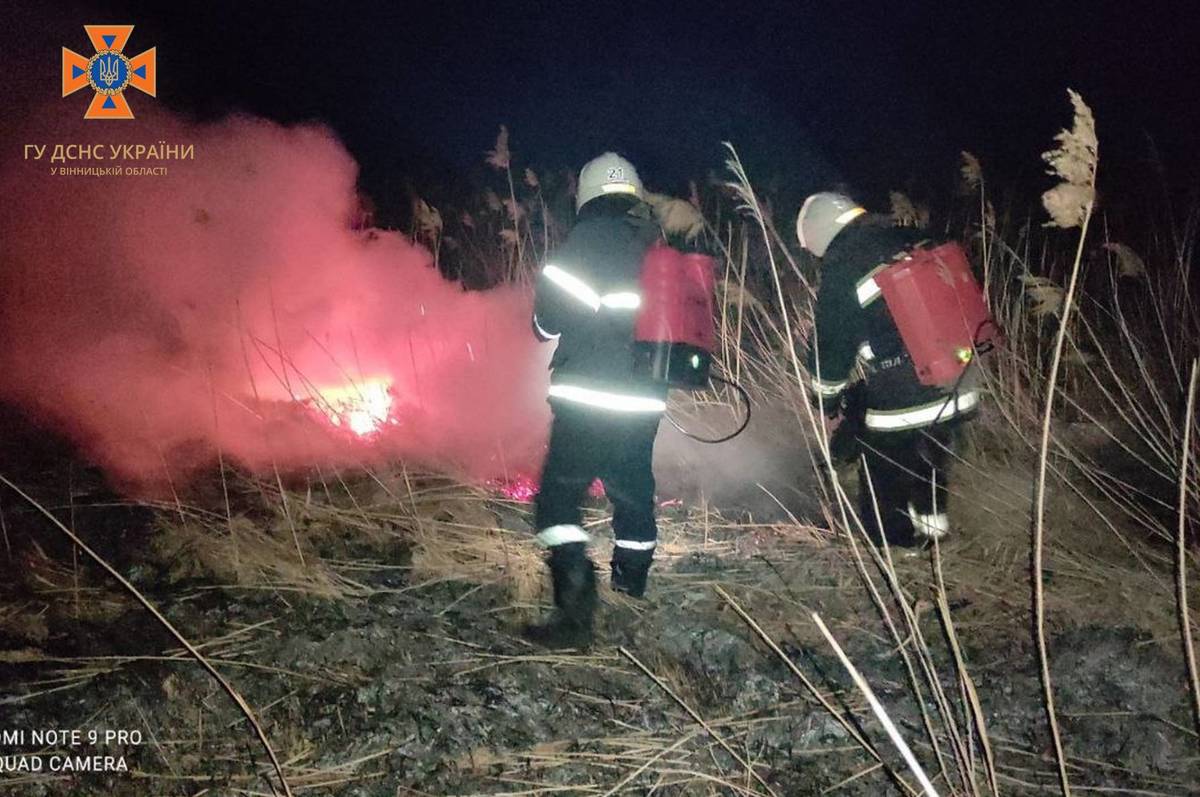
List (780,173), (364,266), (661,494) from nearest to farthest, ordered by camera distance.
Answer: (661,494) < (364,266) < (780,173)

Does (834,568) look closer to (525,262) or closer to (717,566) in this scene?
(717,566)

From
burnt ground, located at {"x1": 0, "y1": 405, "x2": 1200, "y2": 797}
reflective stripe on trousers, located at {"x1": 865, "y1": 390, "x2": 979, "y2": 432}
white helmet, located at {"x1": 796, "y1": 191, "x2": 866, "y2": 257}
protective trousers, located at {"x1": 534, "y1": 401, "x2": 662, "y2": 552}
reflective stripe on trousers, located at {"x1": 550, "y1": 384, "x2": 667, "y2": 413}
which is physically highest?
white helmet, located at {"x1": 796, "y1": 191, "x2": 866, "y2": 257}

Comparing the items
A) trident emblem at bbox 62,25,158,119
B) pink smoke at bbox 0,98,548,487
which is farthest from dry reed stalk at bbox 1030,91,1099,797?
trident emblem at bbox 62,25,158,119

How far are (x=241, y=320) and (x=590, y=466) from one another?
3471 mm

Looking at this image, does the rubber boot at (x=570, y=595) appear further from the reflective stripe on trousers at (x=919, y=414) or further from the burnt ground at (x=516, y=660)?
the reflective stripe on trousers at (x=919, y=414)

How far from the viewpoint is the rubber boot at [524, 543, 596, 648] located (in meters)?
3.43

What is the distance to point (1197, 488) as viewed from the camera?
3.23 meters

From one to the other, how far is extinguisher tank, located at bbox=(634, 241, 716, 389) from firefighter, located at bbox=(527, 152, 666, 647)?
0.18ft

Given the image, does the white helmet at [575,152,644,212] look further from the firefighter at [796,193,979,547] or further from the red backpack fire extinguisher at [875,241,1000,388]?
the red backpack fire extinguisher at [875,241,1000,388]

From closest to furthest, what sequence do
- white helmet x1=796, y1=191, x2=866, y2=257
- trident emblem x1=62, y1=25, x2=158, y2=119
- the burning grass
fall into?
the burning grass
white helmet x1=796, y1=191, x2=866, y2=257
trident emblem x1=62, y1=25, x2=158, y2=119

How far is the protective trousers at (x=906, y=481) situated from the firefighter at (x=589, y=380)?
1.44 m

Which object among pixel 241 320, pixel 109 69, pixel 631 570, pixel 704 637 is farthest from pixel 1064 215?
pixel 109 69

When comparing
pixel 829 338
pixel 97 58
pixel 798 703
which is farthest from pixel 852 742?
pixel 97 58

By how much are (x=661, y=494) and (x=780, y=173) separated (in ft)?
32.5
